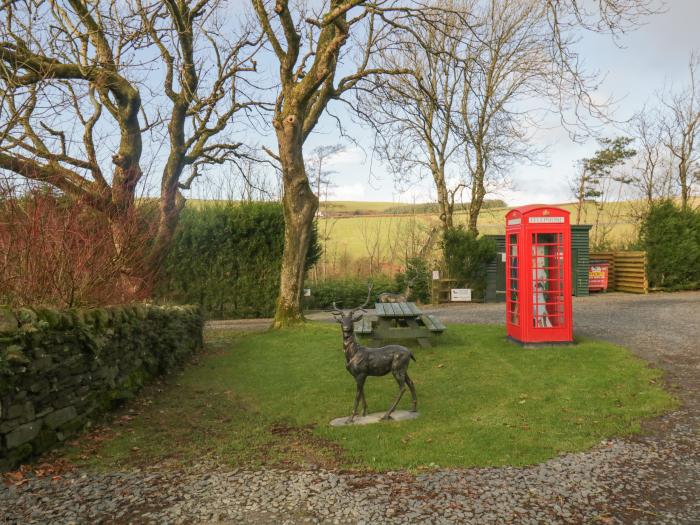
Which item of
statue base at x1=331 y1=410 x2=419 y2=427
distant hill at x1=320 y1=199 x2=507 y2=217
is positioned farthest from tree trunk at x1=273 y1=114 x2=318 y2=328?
distant hill at x1=320 y1=199 x2=507 y2=217

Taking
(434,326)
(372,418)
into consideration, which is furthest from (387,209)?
(372,418)

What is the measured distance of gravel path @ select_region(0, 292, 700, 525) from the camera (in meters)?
3.62

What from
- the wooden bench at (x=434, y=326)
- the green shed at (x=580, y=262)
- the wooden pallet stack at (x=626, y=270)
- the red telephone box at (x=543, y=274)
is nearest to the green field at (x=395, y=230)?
the wooden pallet stack at (x=626, y=270)

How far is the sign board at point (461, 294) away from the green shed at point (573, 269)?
97cm

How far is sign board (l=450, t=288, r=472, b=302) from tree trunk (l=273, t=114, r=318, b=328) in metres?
9.10

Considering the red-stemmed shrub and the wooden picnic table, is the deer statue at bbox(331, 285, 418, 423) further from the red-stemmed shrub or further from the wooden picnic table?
the wooden picnic table

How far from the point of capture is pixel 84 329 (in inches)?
224

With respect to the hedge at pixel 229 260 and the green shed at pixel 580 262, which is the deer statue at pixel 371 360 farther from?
the green shed at pixel 580 262

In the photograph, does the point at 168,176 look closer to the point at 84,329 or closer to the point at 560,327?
the point at 84,329

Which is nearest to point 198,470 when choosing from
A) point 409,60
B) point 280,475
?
point 280,475

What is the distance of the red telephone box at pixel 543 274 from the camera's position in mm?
9578

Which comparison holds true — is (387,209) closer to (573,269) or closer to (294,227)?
(573,269)

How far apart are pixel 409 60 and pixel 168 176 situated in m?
14.7

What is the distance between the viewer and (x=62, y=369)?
5320 mm
